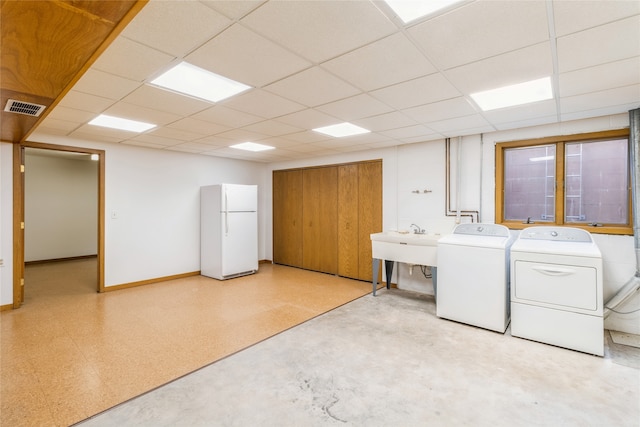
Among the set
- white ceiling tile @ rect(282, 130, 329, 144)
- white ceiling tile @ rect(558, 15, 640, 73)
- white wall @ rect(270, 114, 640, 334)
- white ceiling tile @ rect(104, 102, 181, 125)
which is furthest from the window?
white ceiling tile @ rect(104, 102, 181, 125)

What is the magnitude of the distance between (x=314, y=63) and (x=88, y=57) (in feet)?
4.86

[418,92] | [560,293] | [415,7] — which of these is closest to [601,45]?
[418,92]

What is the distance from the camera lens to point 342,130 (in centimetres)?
403

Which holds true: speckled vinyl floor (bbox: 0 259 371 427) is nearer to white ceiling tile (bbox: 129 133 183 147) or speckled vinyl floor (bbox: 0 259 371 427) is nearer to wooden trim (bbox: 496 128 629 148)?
white ceiling tile (bbox: 129 133 183 147)

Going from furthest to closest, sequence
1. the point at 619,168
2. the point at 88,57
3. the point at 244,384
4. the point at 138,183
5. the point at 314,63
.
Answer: the point at 138,183 → the point at 619,168 → the point at 244,384 → the point at 314,63 → the point at 88,57

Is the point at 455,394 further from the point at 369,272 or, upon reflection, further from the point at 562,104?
the point at 369,272

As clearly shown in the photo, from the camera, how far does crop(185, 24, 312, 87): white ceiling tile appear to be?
5.90ft

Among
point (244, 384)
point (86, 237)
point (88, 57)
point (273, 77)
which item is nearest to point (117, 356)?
point (244, 384)

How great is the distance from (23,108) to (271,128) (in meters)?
2.36

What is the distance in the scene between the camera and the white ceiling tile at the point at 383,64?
1.89 m

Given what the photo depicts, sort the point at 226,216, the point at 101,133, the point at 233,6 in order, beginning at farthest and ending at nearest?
1. the point at 226,216
2. the point at 101,133
3. the point at 233,6

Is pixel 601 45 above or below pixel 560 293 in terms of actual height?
above

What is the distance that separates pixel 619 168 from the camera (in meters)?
3.38

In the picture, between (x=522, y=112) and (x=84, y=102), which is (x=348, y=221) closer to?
(x=522, y=112)
